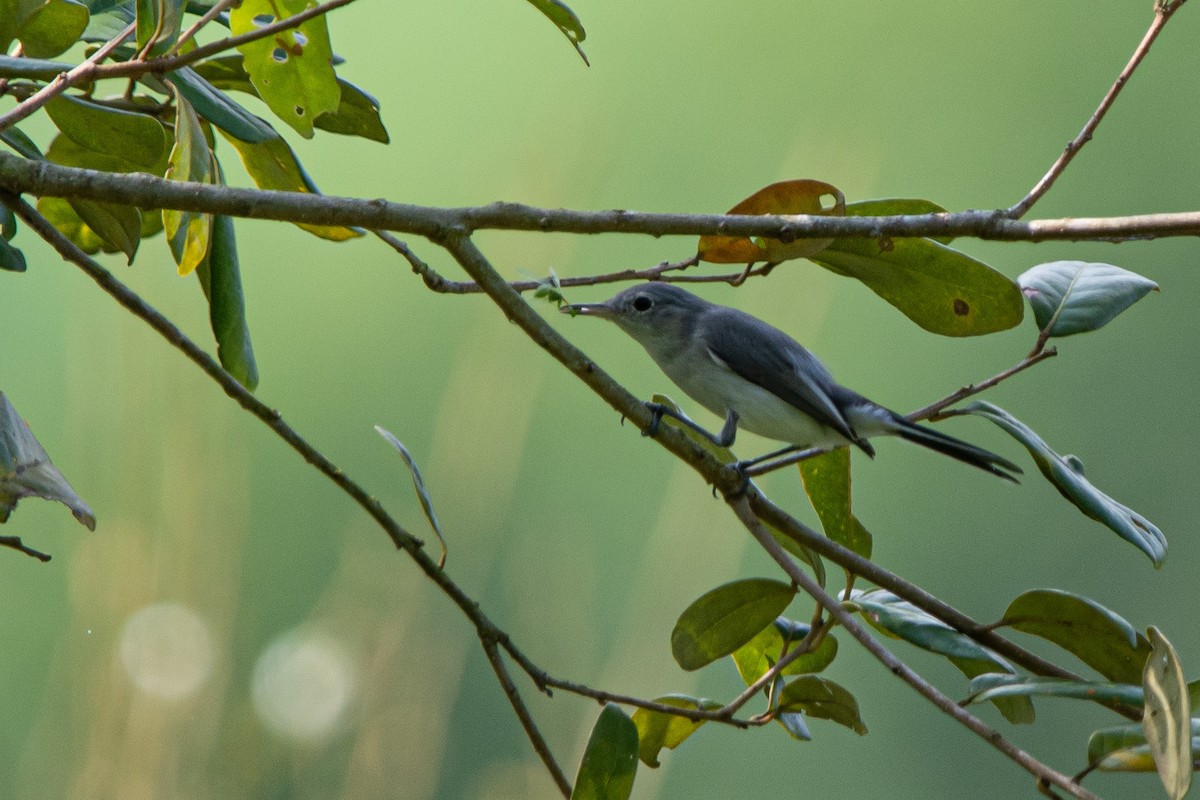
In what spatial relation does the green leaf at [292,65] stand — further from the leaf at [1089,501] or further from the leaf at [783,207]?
the leaf at [1089,501]

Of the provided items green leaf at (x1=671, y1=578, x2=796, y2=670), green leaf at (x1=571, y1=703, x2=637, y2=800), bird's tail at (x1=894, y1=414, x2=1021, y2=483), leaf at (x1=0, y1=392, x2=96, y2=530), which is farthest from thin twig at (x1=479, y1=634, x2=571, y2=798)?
bird's tail at (x1=894, y1=414, x2=1021, y2=483)

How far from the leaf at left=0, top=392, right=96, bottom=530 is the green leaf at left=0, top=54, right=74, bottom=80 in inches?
10.3

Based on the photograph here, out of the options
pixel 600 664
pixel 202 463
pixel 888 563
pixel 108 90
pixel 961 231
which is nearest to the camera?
pixel 961 231

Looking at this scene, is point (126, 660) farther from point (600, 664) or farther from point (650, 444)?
point (650, 444)

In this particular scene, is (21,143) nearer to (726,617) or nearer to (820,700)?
(726,617)

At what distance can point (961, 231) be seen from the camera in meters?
0.82

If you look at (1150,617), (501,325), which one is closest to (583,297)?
(501,325)

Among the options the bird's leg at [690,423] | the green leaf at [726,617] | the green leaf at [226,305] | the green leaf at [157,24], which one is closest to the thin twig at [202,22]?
the green leaf at [157,24]

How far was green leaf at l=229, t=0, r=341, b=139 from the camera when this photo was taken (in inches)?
40.2

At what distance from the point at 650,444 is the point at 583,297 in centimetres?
73

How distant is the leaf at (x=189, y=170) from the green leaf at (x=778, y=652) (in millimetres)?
732

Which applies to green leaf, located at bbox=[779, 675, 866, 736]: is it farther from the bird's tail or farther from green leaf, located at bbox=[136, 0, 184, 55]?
green leaf, located at bbox=[136, 0, 184, 55]

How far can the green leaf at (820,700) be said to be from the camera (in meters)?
1.15

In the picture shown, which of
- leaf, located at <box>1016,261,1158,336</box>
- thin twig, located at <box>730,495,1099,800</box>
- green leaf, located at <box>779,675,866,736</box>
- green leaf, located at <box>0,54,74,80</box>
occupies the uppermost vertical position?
leaf, located at <box>1016,261,1158,336</box>
